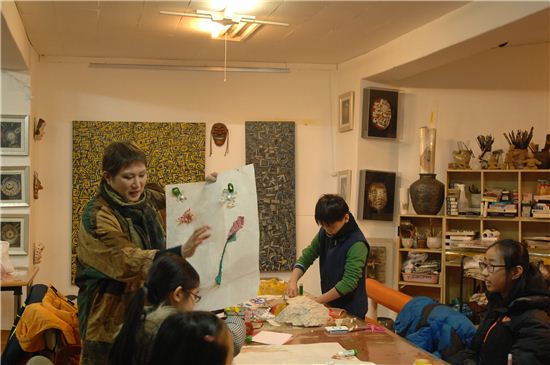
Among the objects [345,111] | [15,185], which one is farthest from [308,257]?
[15,185]

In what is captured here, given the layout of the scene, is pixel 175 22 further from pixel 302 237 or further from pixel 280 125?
pixel 302 237

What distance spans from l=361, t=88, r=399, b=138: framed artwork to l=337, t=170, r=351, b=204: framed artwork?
0.42m

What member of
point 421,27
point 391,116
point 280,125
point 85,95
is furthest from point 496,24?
point 85,95

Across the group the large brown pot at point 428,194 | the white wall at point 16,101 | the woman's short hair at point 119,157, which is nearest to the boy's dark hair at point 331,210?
the woman's short hair at point 119,157

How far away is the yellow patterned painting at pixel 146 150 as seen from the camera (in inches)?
240

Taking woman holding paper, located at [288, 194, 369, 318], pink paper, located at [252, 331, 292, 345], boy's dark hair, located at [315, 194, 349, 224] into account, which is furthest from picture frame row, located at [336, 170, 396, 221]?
pink paper, located at [252, 331, 292, 345]

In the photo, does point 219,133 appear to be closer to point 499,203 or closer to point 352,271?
point 499,203

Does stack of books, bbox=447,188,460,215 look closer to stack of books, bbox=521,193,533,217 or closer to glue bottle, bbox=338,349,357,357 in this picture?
stack of books, bbox=521,193,533,217

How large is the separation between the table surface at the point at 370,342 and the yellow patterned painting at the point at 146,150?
3.42 m

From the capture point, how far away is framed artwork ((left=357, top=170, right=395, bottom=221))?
19.9ft

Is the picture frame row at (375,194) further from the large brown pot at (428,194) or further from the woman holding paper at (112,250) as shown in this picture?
the woman holding paper at (112,250)

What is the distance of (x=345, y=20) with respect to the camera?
486 centimetres

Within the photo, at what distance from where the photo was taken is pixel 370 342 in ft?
8.89

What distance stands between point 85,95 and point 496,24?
3.80 metres
